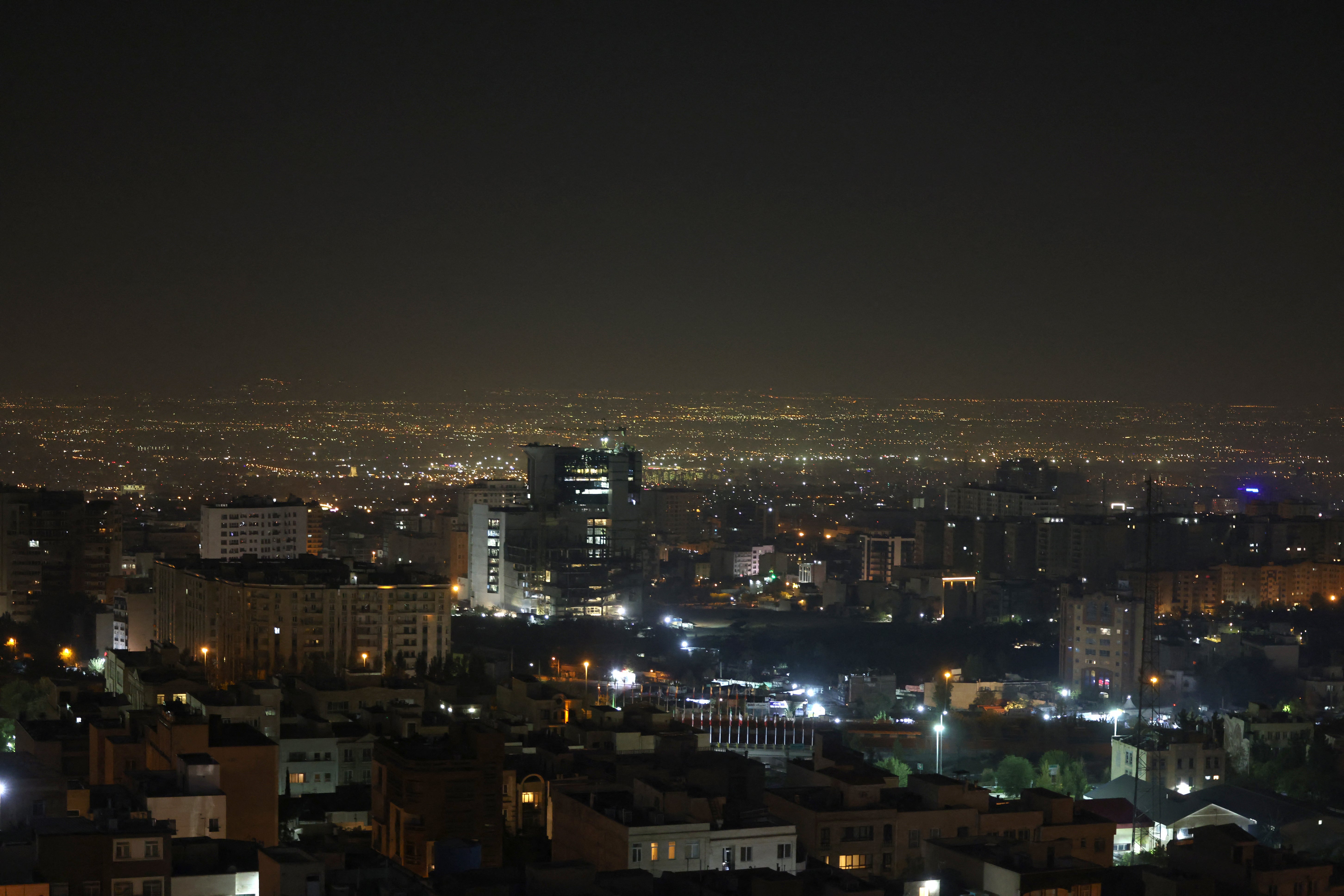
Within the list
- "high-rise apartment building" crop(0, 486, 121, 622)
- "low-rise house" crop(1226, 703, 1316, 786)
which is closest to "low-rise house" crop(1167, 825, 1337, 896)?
"low-rise house" crop(1226, 703, 1316, 786)

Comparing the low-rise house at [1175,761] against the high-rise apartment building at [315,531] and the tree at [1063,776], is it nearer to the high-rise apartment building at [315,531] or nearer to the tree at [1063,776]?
the tree at [1063,776]

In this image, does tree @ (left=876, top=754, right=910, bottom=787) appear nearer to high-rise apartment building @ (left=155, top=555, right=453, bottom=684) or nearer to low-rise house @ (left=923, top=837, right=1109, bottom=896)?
low-rise house @ (left=923, top=837, right=1109, bottom=896)

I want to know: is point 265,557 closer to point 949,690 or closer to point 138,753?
point 949,690

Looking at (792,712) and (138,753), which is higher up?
(138,753)

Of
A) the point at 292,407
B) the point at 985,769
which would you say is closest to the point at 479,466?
the point at 292,407

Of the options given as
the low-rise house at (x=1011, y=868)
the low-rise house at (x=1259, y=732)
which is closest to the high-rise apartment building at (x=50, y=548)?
the low-rise house at (x=1259, y=732)

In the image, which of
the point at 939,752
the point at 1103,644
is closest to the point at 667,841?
the point at 939,752
